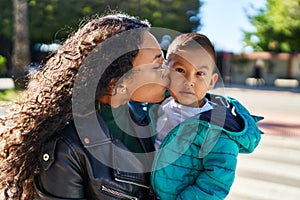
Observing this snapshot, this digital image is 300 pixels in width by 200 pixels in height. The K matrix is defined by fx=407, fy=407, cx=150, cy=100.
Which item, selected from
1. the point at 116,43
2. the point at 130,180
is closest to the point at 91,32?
the point at 116,43

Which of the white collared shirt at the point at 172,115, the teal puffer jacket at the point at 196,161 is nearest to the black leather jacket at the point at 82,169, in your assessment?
the teal puffer jacket at the point at 196,161

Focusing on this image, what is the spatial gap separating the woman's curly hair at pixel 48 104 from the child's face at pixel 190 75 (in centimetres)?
19

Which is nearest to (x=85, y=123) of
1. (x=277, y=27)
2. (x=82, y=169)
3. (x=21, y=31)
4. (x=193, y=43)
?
(x=82, y=169)

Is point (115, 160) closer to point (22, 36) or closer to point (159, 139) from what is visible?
point (159, 139)

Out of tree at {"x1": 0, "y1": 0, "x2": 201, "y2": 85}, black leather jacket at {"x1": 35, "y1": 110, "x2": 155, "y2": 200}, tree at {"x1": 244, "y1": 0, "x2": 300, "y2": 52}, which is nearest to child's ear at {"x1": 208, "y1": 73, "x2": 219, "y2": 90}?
black leather jacket at {"x1": 35, "y1": 110, "x2": 155, "y2": 200}

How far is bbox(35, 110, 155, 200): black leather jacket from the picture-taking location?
1.26 m

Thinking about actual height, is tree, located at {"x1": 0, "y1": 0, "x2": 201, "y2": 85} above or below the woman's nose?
below

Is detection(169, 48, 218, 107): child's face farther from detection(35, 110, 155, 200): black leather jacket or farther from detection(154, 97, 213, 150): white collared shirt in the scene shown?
detection(35, 110, 155, 200): black leather jacket

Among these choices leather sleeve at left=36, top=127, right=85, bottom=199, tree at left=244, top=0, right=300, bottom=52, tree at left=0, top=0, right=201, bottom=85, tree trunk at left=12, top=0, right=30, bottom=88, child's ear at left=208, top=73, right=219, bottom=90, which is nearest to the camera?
leather sleeve at left=36, top=127, right=85, bottom=199

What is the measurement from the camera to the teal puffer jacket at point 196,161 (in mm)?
1352

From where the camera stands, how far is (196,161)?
54.3 inches

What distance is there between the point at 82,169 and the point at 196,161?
38 cm

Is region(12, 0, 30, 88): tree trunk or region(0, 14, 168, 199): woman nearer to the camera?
region(0, 14, 168, 199): woman

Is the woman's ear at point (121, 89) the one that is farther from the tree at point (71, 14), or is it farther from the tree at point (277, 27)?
the tree at point (277, 27)
